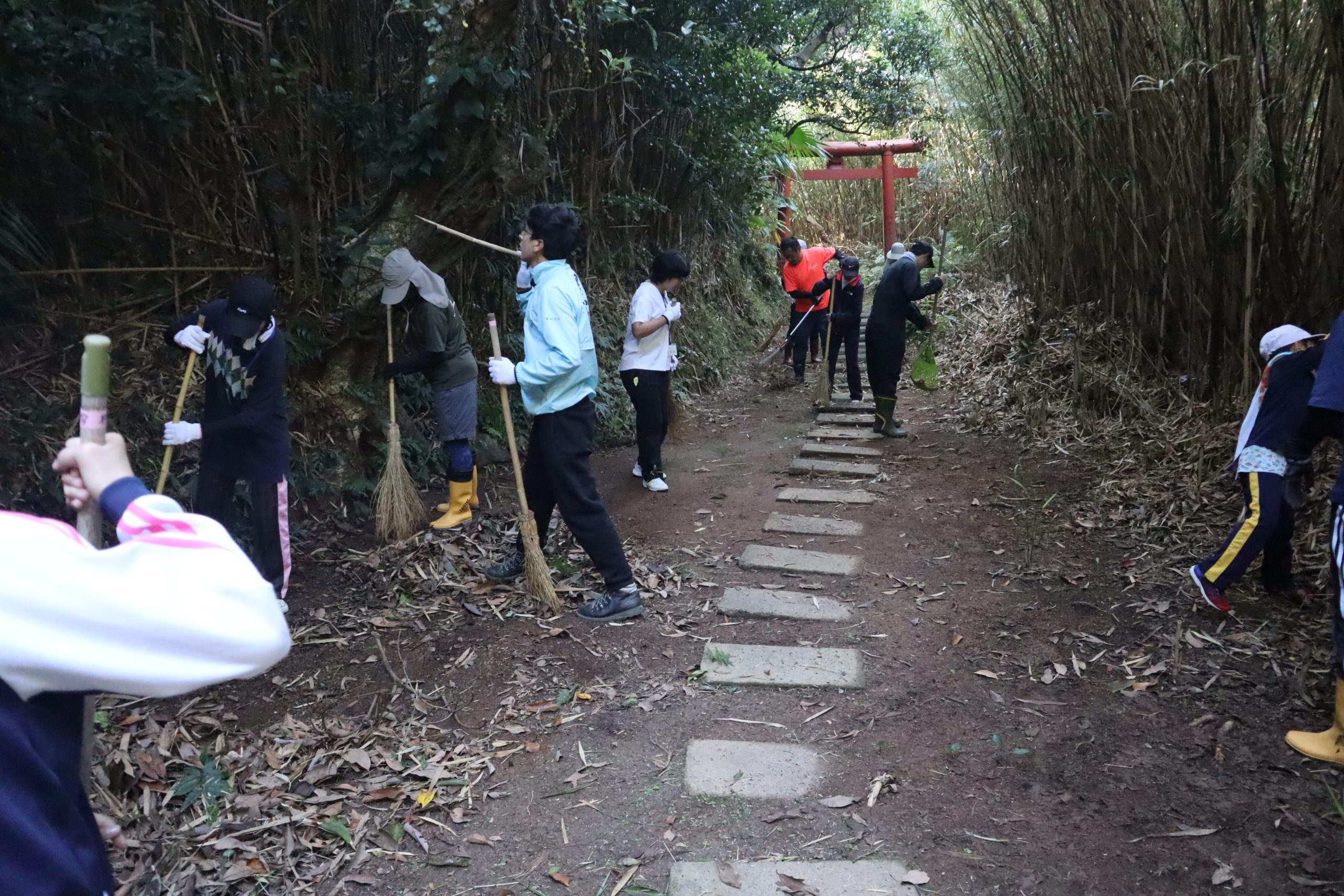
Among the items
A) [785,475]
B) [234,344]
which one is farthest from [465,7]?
[785,475]

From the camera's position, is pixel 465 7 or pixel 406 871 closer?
pixel 406 871

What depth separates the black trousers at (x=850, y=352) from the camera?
7.82m

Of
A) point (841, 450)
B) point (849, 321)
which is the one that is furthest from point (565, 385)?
point (849, 321)

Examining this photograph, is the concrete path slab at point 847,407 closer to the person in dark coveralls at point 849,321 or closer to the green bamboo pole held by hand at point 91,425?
the person in dark coveralls at point 849,321

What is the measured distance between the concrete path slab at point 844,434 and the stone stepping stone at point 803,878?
185 inches

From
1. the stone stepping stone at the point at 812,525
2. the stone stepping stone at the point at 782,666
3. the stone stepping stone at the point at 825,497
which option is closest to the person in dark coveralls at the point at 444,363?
the stone stepping stone at the point at 812,525

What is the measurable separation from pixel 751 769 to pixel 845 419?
494cm

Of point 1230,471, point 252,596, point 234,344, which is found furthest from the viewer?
point 1230,471

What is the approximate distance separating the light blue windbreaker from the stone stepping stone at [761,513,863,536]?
5.70 feet

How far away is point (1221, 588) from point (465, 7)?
14.4 feet

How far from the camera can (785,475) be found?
19.9ft

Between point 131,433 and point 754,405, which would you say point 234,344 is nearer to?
point 131,433

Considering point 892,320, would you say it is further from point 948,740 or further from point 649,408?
point 948,740

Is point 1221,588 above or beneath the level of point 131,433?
beneath
